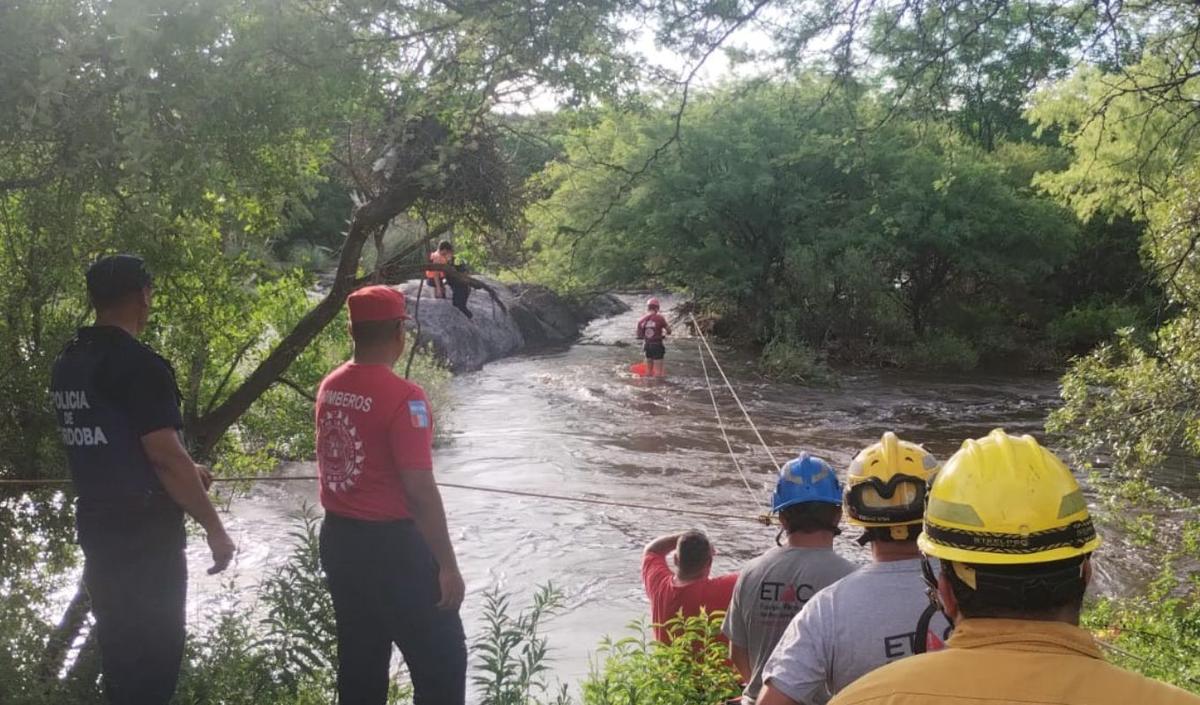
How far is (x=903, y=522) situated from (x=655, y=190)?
70.9 feet

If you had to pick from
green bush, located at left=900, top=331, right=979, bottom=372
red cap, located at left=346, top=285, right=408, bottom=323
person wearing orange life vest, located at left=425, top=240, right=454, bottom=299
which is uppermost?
person wearing orange life vest, located at left=425, top=240, right=454, bottom=299

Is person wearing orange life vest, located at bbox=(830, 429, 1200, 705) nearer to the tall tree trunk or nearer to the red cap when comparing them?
the red cap

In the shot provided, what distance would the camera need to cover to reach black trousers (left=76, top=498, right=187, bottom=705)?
338 cm

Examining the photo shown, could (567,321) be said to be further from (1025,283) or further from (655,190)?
(1025,283)

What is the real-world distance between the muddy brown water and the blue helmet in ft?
9.08

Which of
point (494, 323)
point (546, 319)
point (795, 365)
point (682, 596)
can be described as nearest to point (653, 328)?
point (795, 365)

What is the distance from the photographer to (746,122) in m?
24.1

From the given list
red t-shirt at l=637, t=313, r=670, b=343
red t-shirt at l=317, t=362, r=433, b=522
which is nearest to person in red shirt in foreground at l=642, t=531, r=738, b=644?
red t-shirt at l=317, t=362, r=433, b=522

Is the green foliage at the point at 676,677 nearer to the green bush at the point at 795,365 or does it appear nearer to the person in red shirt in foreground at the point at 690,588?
the person in red shirt in foreground at the point at 690,588

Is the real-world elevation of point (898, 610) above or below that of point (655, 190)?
below

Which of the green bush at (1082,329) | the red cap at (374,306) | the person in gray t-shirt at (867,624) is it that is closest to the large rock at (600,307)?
the green bush at (1082,329)

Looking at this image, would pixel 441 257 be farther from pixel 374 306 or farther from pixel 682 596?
pixel 374 306

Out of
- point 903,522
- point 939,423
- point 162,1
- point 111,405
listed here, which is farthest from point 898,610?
point 939,423

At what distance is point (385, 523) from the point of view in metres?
3.53
